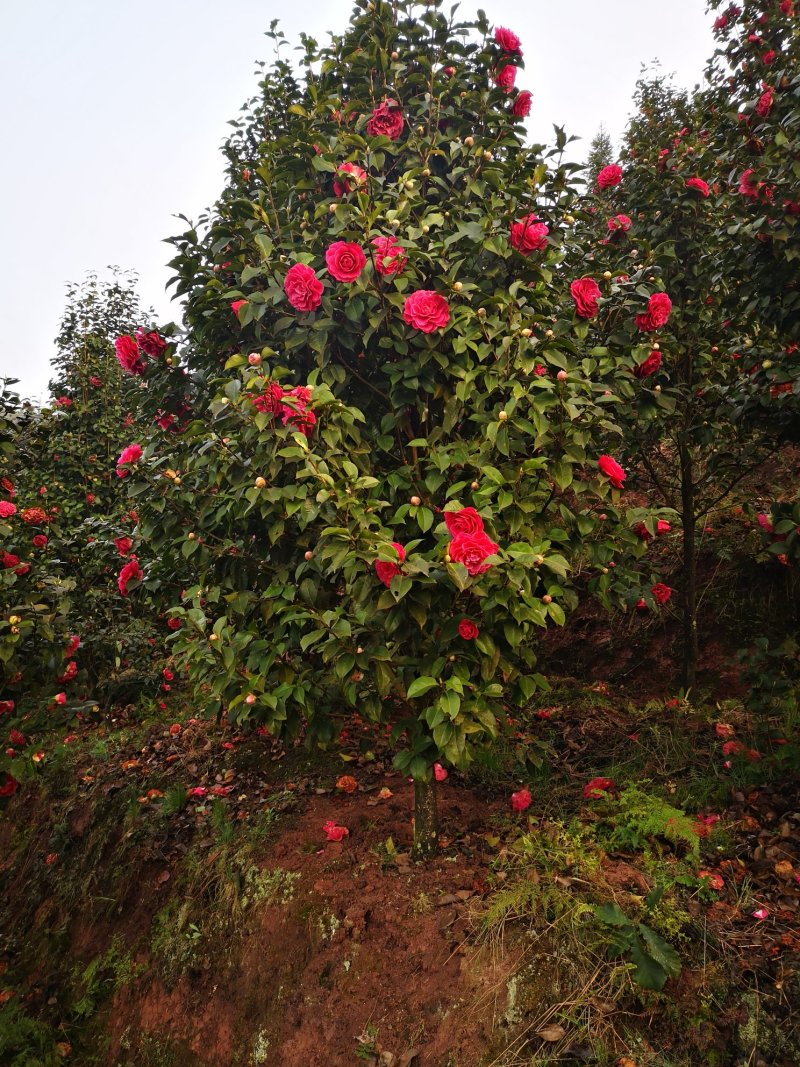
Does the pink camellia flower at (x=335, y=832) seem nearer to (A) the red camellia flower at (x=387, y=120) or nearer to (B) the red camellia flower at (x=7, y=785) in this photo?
(B) the red camellia flower at (x=7, y=785)

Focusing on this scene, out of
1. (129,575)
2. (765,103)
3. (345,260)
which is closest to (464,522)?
(345,260)

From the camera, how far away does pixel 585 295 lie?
2453mm

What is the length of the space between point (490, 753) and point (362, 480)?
1845 mm

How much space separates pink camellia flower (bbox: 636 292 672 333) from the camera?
8.44 feet

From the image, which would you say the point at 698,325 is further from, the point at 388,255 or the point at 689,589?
the point at 388,255

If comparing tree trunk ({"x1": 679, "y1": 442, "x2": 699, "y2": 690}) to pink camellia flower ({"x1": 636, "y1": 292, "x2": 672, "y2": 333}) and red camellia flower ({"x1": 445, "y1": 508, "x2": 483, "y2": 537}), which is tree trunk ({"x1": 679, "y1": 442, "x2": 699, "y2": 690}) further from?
red camellia flower ({"x1": 445, "y1": 508, "x2": 483, "y2": 537})

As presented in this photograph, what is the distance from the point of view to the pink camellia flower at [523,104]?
276 centimetres

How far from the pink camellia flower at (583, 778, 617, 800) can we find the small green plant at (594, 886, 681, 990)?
2.35ft

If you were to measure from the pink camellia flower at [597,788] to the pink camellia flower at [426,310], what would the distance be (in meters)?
2.16

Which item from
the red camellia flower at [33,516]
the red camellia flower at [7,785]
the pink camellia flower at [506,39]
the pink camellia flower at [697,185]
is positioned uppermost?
the pink camellia flower at [506,39]

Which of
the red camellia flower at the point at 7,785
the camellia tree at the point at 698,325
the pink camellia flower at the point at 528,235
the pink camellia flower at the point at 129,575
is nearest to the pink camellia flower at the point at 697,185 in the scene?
the camellia tree at the point at 698,325

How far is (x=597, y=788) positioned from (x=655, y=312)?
6.92 ft

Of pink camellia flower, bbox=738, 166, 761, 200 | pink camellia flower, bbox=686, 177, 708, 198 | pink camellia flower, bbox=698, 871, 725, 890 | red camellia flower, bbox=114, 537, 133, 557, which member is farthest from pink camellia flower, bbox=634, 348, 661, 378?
red camellia flower, bbox=114, 537, 133, 557

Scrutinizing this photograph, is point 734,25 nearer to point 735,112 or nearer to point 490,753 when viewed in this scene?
point 735,112
